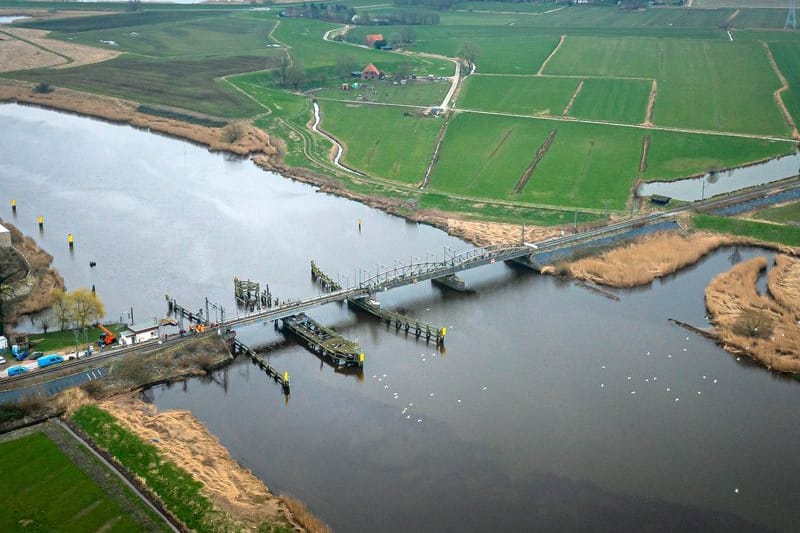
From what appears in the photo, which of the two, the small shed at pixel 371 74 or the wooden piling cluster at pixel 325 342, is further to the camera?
the small shed at pixel 371 74

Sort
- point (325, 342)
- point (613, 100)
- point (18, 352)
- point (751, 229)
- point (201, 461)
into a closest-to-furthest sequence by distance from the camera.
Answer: point (201, 461)
point (18, 352)
point (325, 342)
point (751, 229)
point (613, 100)

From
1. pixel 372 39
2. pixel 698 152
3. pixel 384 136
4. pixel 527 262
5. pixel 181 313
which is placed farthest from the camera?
pixel 372 39

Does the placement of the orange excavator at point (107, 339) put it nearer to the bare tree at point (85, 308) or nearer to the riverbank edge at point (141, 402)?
the bare tree at point (85, 308)

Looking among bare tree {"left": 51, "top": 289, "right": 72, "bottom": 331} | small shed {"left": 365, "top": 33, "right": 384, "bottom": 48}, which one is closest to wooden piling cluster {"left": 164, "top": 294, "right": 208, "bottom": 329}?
bare tree {"left": 51, "top": 289, "right": 72, "bottom": 331}

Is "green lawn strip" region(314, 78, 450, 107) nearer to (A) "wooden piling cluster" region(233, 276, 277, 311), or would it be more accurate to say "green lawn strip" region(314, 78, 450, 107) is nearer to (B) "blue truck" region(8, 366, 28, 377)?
(A) "wooden piling cluster" region(233, 276, 277, 311)

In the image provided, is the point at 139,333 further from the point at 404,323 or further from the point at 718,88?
the point at 718,88

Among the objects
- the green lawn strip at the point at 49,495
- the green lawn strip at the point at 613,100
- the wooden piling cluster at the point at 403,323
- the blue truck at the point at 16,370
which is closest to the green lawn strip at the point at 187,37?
the green lawn strip at the point at 613,100

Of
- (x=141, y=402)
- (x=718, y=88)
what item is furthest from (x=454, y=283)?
(x=718, y=88)

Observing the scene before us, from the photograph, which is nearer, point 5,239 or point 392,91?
point 5,239
